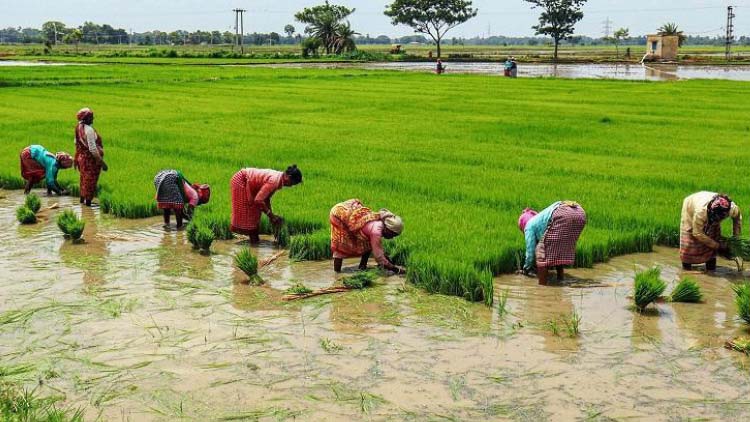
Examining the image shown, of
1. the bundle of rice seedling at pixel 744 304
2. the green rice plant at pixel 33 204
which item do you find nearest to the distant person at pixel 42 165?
the green rice plant at pixel 33 204

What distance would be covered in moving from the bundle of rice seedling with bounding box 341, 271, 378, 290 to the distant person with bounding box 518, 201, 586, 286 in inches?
54.1

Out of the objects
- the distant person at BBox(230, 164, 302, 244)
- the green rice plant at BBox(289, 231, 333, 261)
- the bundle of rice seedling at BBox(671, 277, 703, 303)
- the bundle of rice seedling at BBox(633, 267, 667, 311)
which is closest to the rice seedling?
the green rice plant at BBox(289, 231, 333, 261)

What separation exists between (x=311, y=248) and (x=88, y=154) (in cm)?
396

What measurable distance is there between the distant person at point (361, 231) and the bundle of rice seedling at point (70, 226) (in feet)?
9.66

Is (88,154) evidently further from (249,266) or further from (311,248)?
(249,266)

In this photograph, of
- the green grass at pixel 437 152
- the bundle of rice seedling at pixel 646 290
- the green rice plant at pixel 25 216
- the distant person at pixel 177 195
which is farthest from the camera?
the green rice plant at pixel 25 216

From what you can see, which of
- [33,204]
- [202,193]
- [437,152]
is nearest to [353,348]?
[202,193]

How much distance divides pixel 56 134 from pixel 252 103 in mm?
8351

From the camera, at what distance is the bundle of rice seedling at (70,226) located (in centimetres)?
889

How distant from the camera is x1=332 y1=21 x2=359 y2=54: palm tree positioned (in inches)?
3063

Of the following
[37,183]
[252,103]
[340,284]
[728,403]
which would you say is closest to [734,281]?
[728,403]

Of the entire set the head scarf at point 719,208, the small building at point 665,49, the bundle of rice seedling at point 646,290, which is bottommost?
the bundle of rice seedling at point 646,290

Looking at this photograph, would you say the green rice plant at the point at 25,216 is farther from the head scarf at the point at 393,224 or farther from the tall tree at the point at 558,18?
the tall tree at the point at 558,18

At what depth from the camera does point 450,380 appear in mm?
5230
